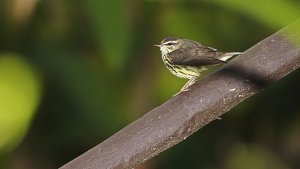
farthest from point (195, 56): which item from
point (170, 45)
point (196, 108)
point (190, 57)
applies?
point (196, 108)

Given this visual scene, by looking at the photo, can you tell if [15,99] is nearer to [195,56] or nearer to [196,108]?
[195,56]

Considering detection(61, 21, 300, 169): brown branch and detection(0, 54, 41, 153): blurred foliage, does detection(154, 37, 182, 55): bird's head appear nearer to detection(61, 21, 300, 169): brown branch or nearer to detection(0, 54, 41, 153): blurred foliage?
detection(0, 54, 41, 153): blurred foliage

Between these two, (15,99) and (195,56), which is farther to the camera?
(15,99)

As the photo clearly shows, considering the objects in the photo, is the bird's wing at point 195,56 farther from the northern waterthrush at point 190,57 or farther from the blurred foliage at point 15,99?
the blurred foliage at point 15,99

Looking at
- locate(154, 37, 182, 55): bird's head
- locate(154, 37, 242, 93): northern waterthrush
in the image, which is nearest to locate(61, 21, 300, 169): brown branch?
locate(154, 37, 242, 93): northern waterthrush

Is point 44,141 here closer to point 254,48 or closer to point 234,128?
point 234,128

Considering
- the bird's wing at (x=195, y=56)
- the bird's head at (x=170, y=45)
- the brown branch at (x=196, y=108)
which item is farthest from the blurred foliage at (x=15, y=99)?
the brown branch at (x=196, y=108)

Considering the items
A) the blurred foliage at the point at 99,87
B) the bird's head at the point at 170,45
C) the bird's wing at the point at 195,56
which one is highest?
the bird's wing at the point at 195,56
